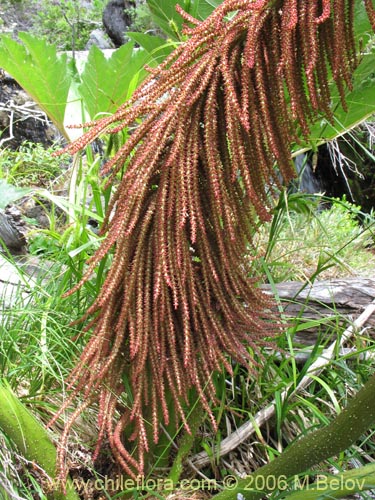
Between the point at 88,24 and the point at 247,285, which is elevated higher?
the point at 88,24

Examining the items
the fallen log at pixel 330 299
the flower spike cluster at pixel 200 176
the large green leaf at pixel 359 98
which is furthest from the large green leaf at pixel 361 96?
the fallen log at pixel 330 299

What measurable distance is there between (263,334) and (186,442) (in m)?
0.27

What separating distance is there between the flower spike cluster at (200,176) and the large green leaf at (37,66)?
A: 0.44 m

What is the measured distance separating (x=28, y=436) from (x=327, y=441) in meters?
0.49

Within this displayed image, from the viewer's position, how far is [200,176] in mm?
794

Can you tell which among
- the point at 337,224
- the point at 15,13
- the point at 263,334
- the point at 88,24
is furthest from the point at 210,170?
the point at 15,13

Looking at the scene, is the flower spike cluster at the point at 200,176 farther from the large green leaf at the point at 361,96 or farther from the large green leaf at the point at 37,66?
the large green leaf at the point at 37,66

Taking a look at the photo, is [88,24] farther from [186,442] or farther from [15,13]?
[186,442]

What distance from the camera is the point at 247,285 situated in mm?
893

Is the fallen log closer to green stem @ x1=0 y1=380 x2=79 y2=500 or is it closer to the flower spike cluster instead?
the flower spike cluster

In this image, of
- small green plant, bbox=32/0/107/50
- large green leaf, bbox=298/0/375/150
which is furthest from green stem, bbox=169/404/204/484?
small green plant, bbox=32/0/107/50

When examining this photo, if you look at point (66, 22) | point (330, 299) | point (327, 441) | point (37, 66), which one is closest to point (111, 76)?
point (37, 66)

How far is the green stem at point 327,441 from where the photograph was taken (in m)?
0.68

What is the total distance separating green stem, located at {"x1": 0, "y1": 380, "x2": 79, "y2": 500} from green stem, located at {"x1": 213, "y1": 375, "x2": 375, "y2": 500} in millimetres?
313
